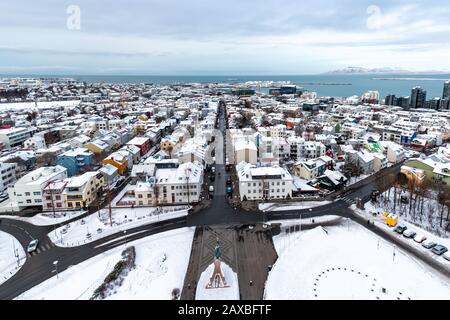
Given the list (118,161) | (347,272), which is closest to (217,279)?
(347,272)

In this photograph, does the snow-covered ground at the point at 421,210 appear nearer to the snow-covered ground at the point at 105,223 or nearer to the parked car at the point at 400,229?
the parked car at the point at 400,229

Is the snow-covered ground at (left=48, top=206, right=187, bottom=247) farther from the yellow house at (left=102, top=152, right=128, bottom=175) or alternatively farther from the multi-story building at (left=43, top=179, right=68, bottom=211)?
the yellow house at (left=102, top=152, right=128, bottom=175)

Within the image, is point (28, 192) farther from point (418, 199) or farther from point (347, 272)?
point (418, 199)

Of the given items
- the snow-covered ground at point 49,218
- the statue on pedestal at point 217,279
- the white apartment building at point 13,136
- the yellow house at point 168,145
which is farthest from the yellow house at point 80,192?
the white apartment building at point 13,136

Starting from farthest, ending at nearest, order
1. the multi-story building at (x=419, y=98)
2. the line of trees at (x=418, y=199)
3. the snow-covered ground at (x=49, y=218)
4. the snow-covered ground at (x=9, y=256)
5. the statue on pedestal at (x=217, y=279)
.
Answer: the multi-story building at (x=419, y=98)
the line of trees at (x=418, y=199)
the snow-covered ground at (x=49, y=218)
the snow-covered ground at (x=9, y=256)
the statue on pedestal at (x=217, y=279)

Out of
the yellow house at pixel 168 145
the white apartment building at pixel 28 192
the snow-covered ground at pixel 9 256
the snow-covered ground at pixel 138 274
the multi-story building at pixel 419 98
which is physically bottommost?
the snow-covered ground at pixel 9 256

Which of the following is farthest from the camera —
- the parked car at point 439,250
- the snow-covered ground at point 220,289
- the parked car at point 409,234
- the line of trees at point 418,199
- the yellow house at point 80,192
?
the yellow house at point 80,192

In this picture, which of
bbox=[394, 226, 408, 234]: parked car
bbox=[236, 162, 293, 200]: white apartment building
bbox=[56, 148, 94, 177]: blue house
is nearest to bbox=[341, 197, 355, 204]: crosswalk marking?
bbox=[236, 162, 293, 200]: white apartment building
